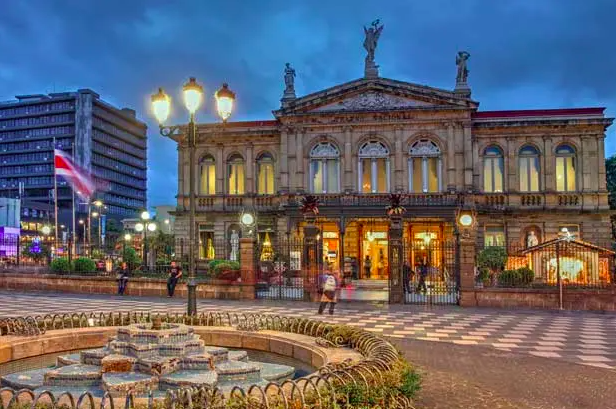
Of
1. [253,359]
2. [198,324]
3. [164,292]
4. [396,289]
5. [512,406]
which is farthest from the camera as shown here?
[164,292]

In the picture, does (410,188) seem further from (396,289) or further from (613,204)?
(613,204)

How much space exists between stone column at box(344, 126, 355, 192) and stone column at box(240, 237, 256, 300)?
55.0ft

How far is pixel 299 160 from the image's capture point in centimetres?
4119

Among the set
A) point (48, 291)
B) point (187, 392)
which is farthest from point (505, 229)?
point (187, 392)

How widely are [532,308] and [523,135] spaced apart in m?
21.0

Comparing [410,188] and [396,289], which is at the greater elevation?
[410,188]

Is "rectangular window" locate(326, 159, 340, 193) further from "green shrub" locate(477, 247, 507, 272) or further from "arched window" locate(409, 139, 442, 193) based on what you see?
"green shrub" locate(477, 247, 507, 272)

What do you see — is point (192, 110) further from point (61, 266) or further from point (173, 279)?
point (61, 266)

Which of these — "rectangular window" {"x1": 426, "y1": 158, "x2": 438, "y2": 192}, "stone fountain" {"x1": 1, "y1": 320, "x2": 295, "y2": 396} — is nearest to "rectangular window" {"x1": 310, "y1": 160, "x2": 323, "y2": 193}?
"rectangular window" {"x1": 426, "y1": 158, "x2": 438, "y2": 192}

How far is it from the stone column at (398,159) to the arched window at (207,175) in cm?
1391

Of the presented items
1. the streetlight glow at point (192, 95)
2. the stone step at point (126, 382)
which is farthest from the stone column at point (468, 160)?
the stone step at point (126, 382)

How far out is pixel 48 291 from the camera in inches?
1139

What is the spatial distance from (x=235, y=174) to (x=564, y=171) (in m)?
23.7

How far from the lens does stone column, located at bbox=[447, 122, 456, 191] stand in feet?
129
